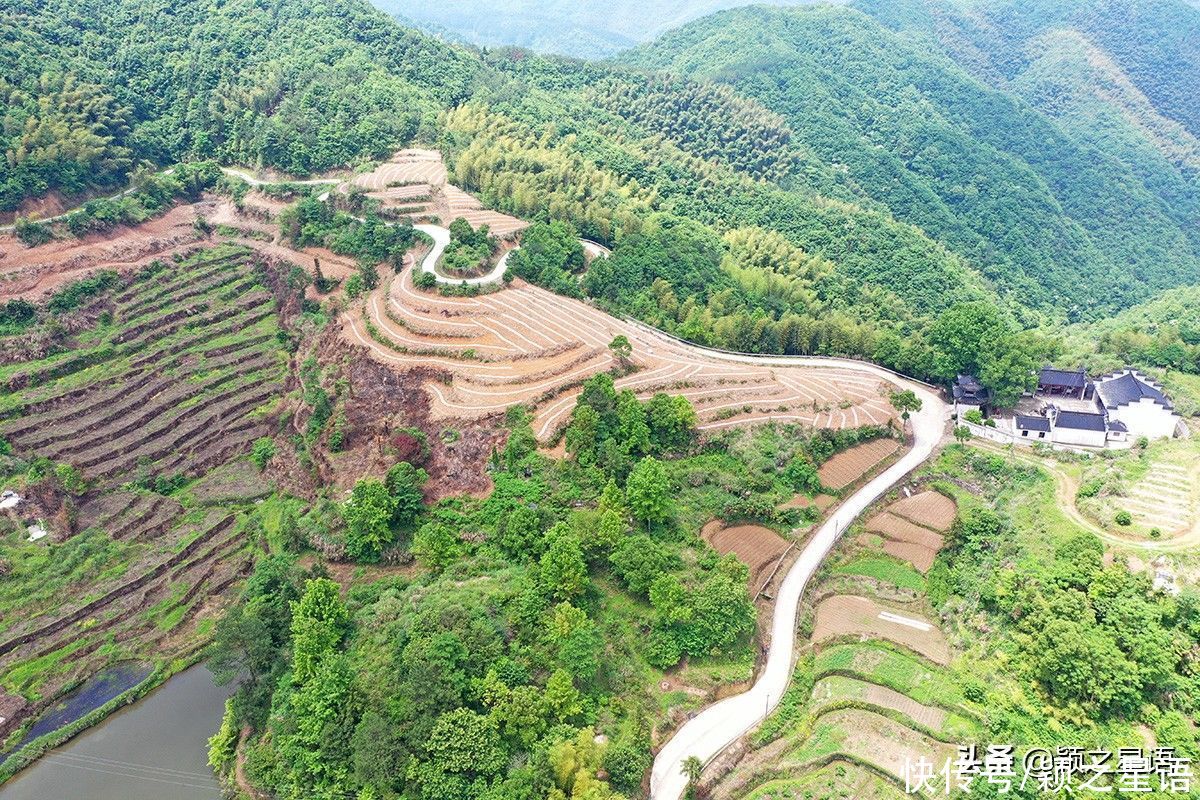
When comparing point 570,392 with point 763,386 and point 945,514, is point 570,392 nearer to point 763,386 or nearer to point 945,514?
point 763,386

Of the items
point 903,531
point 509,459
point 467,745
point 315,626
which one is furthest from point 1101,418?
point 315,626

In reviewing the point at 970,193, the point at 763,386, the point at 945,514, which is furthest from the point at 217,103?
the point at 970,193

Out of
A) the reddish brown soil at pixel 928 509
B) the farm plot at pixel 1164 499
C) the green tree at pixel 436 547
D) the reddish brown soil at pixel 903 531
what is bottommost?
the green tree at pixel 436 547

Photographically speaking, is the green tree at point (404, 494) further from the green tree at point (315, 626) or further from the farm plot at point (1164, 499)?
the farm plot at point (1164, 499)

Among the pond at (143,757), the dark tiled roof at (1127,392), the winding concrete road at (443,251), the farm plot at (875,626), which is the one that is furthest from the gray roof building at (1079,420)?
the pond at (143,757)

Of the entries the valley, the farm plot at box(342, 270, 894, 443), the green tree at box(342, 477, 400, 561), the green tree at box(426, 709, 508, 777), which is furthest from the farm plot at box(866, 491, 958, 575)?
the green tree at box(342, 477, 400, 561)

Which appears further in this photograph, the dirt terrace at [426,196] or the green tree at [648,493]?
the dirt terrace at [426,196]

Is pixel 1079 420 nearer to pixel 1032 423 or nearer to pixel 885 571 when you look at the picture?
pixel 1032 423
